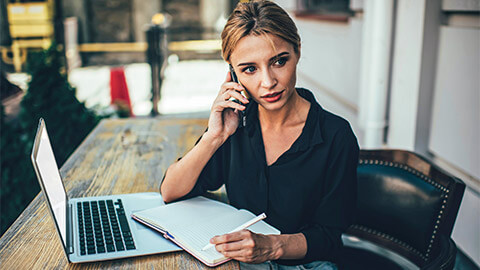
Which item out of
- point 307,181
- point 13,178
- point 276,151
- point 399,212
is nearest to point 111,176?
point 276,151

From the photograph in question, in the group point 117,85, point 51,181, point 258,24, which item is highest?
point 258,24

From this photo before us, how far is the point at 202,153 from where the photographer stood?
63.4 inches

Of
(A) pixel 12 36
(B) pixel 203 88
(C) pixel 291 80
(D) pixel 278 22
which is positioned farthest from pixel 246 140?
(A) pixel 12 36

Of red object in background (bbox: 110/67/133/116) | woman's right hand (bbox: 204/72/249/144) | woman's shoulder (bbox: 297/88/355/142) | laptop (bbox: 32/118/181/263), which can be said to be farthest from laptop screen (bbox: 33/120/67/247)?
red object in background (bbox: 110/67/133/116)

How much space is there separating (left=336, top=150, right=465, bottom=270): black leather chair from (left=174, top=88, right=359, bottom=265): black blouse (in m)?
0.14

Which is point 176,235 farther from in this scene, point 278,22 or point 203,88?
point 203,88

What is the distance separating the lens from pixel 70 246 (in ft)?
4.24

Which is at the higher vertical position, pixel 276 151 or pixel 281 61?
pixel 281 61

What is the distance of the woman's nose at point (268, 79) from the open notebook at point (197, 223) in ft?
1.29

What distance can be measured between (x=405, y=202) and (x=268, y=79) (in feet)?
2.22

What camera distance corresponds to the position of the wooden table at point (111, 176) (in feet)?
4.14

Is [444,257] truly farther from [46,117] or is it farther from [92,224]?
[46,117]

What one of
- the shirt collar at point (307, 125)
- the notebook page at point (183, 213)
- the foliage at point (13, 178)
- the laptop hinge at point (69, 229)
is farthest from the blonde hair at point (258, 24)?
the foliage at point (13, 178)

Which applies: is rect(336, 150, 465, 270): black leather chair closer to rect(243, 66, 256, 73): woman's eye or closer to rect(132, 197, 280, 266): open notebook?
rect(132, 197, 280, 266): open notebook
